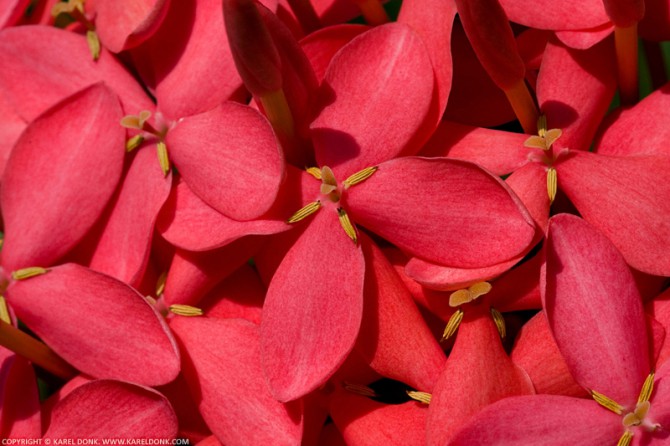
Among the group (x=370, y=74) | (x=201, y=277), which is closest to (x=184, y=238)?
(x=201, y=277)

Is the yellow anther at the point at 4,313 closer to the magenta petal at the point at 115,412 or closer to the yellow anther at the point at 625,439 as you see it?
the magenta petal at the point at 115,412

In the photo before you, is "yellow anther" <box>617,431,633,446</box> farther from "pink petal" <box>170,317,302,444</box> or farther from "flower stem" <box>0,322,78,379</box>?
"flower stem" <box>0,322,78,379</box>

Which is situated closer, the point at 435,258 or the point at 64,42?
the point at 435,258

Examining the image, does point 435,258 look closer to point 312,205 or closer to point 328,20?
point 312,205

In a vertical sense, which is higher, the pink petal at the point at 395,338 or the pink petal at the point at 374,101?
the pink petal at the point at 374,101

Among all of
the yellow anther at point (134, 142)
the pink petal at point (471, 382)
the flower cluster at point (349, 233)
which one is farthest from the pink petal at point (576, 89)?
the yellow anther at point (134, 142)

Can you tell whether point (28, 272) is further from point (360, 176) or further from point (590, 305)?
point (590, 305)
